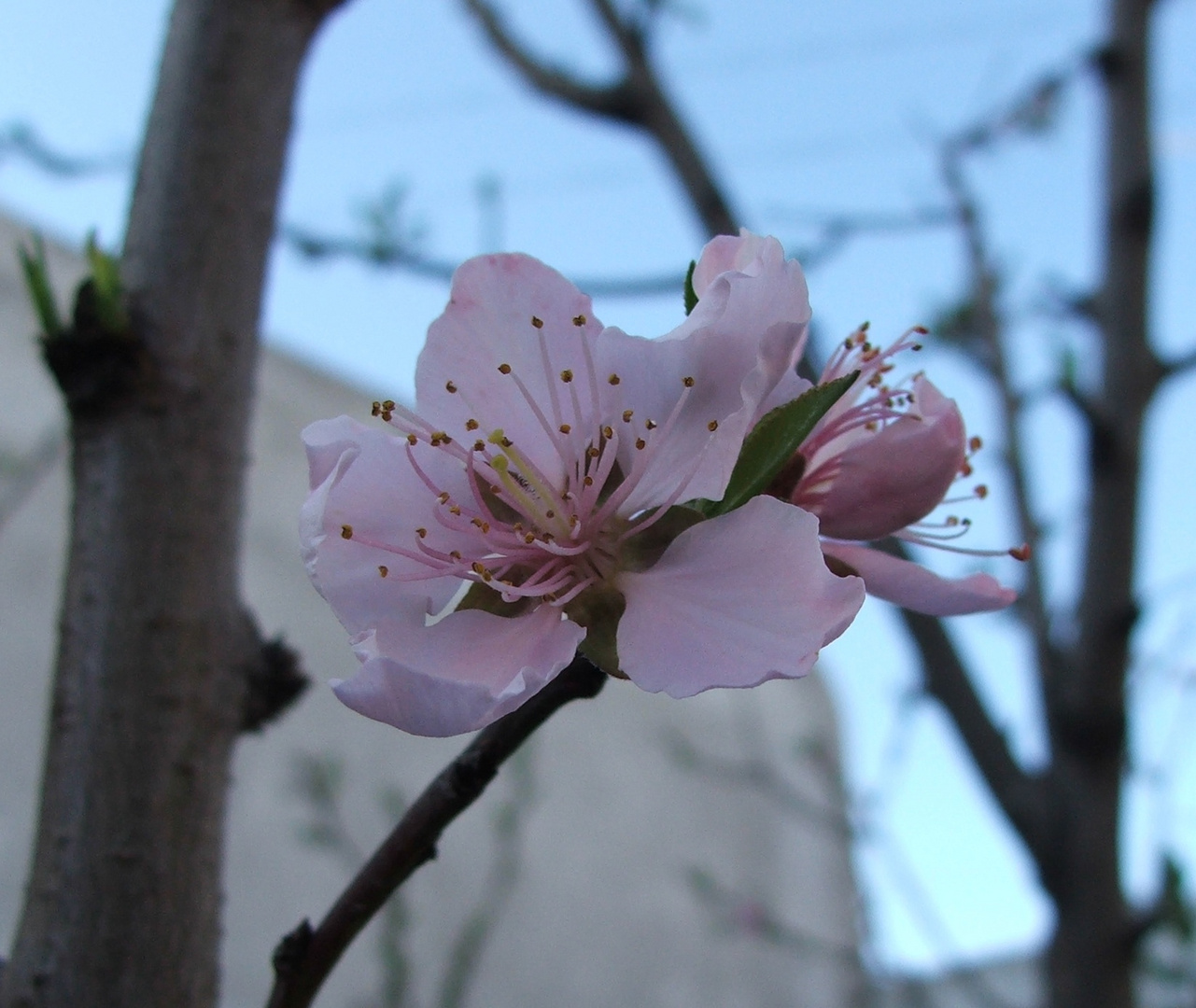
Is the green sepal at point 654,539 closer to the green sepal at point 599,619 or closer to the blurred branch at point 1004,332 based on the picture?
the green sepal at point 599,619

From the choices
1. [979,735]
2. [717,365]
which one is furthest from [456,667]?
[979,735]

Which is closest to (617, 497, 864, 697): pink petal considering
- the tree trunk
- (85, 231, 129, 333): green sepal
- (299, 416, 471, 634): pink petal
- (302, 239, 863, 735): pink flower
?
(302, 239, 863, 735): pink flower

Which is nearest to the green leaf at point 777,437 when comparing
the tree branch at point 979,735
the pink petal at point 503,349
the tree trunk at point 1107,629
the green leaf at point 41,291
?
the pink petal at point 503,349

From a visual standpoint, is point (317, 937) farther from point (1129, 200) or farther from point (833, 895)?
point (833, 895)

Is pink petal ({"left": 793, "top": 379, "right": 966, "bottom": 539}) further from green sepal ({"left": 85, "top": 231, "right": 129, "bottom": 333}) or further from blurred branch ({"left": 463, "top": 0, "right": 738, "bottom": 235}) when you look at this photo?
blurred branch ({"left": 463, "top": 0, "right": 738, "bottom": 235})

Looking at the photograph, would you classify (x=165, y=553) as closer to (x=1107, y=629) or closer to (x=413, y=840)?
(x=413, y=840)
